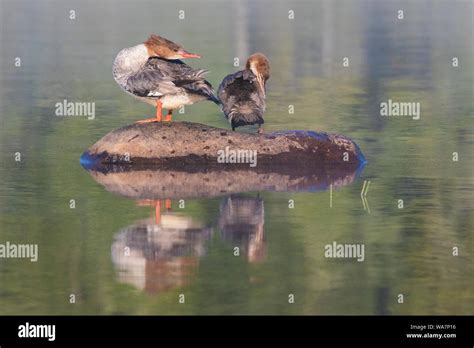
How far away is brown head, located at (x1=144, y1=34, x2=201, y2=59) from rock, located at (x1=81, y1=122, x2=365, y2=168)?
3.13 feet

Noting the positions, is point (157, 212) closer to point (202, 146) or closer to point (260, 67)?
point (202, 146)

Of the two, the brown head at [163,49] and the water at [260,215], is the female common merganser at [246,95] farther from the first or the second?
the water at [260,215]

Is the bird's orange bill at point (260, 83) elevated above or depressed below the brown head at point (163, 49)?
below

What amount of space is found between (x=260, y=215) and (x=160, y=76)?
3.24 meters

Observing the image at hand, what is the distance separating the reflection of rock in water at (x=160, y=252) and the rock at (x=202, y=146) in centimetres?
262

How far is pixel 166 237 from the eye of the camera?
17.0 m

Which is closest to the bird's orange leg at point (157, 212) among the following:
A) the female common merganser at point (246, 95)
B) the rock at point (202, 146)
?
the rock at point (202, 146)

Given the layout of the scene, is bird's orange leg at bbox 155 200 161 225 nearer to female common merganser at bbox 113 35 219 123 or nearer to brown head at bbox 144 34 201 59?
female common merganser at bbox 113 35 219 123

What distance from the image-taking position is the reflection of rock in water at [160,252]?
15.4 m

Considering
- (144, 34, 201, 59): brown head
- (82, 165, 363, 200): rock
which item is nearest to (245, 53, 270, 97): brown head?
(144, 34, 201, 59): brown head

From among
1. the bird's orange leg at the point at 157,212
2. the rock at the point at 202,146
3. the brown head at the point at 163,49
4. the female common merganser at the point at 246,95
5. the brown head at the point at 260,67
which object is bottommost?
the bird's orange leg at the point at 157,212

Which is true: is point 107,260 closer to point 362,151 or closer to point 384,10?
point 362,151
